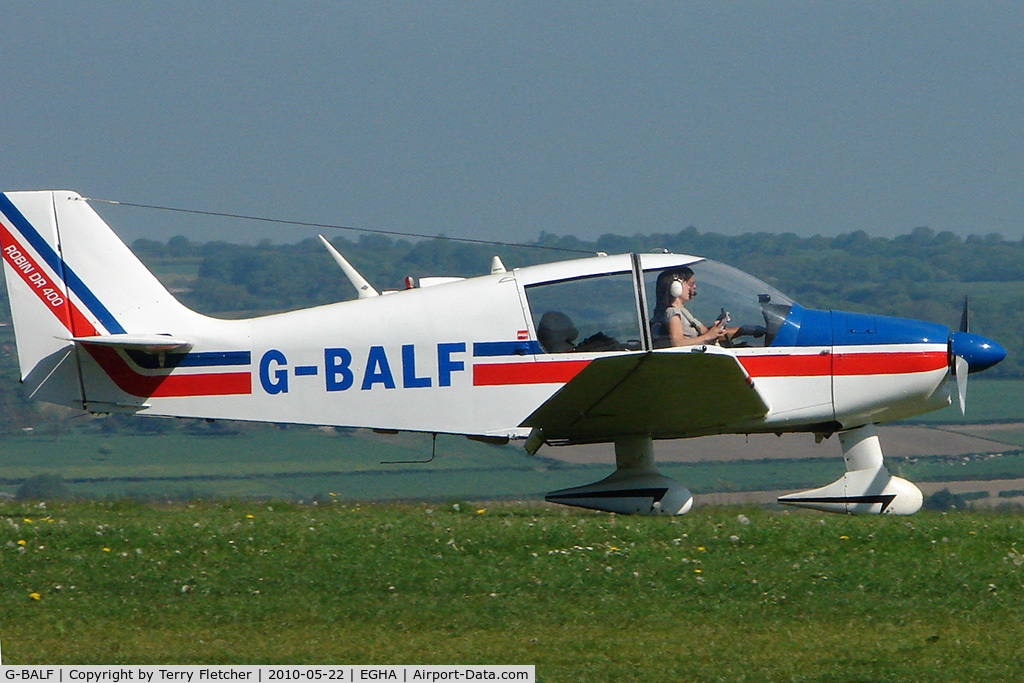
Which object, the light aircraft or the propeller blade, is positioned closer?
the light aircraft

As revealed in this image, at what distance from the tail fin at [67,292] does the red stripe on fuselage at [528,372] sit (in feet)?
8.59

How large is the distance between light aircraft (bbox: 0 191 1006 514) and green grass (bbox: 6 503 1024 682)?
0.99 metres

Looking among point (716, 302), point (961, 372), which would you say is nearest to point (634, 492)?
point (716, 302)

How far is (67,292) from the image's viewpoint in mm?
10109

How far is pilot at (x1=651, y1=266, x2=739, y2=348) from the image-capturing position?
30.5 ft

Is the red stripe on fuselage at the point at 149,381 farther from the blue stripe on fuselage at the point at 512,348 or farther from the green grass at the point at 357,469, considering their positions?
the green grass at the point at 357,469

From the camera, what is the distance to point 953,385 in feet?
31.7

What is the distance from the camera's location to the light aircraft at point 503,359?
30.9 feet

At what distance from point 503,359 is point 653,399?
1259 millimetres

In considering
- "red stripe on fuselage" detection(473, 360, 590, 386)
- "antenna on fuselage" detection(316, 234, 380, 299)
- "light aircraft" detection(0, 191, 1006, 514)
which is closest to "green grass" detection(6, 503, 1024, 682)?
"light aircraft" detection(0, 191, 1006, 514)

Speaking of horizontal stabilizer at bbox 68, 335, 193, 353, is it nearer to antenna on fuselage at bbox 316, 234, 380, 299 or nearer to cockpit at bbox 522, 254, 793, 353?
antenna on fuselage at bbox 316, 234, 380, 299

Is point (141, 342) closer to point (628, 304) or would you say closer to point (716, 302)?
point (628, 304)

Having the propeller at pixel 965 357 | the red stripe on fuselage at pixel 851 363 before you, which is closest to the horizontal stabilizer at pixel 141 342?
the red stripe on fuselage at pixel 851 363

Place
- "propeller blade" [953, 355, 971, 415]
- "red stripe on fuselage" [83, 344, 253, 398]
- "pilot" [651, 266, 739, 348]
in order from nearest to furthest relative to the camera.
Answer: "pilot" [651, 266, 739, 348] → "propeller blade" [953, 355, 971, 415] → "red stripe on fuselage" [83, 344, 253, 398]
